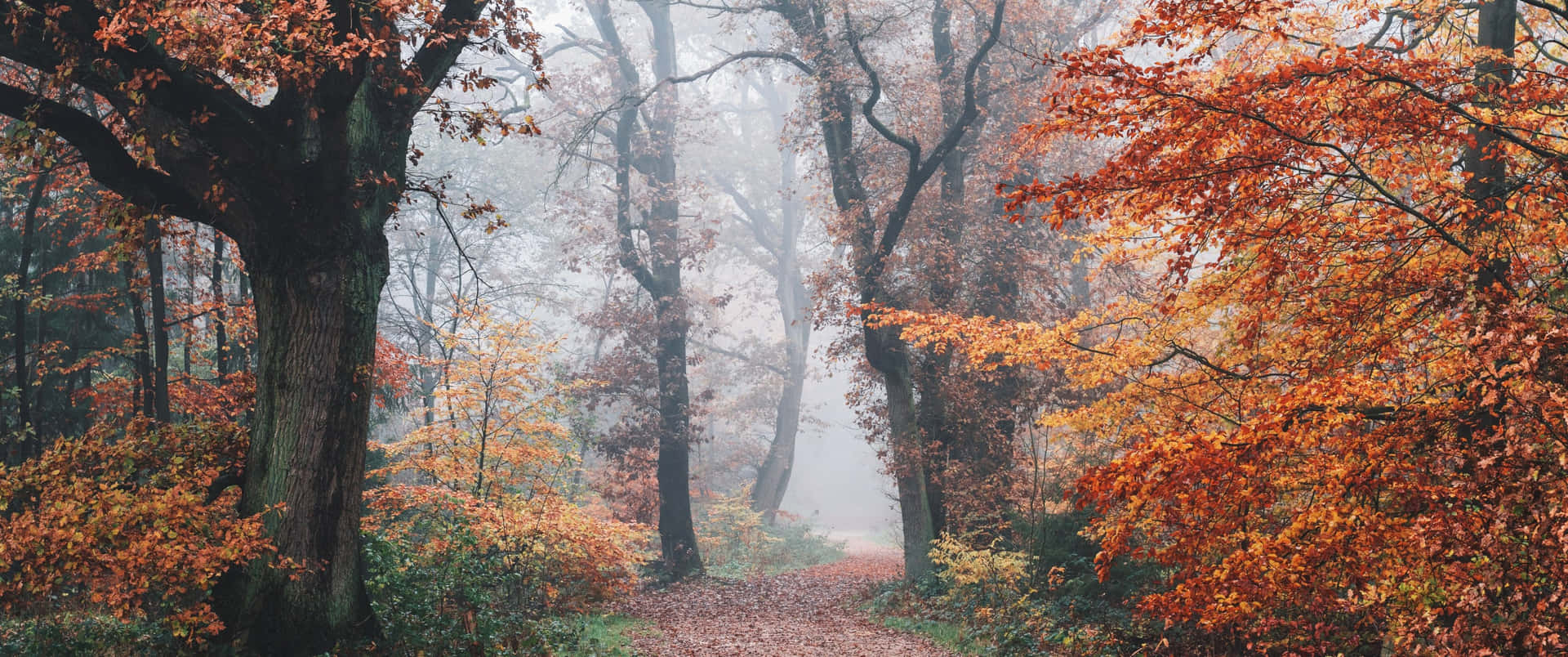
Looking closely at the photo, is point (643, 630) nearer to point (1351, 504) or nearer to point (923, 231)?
point (923, 231)

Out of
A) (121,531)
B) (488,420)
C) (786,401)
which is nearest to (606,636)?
(488,420)

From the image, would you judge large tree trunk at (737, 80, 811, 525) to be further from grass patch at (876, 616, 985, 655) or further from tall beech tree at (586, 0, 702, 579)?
grass patch at (876, 616, 985, 655)

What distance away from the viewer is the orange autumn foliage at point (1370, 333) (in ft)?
10.7

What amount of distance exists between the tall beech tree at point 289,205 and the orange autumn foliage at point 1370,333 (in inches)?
180

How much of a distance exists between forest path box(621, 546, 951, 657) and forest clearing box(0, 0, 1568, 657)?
154mm

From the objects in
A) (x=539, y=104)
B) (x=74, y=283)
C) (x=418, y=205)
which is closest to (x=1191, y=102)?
(x=74, y=283)

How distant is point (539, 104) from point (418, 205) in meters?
6.14

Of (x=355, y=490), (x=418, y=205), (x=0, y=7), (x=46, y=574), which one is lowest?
(x=46, y=574)

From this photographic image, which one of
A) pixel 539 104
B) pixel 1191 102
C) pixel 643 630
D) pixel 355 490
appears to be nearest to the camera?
pixel 1191 102

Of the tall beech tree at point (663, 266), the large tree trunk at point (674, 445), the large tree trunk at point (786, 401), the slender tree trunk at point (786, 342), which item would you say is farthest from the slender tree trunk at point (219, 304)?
the large tree trunk at point (786, 401)

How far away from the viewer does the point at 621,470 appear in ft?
56.2

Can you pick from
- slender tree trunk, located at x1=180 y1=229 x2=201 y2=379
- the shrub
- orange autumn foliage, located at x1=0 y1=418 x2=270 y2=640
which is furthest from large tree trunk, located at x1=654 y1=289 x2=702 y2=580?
orange autumn foliage, located at x1=0 y1=418 x2=270 y2=640

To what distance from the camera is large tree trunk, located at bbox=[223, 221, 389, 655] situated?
228 inches

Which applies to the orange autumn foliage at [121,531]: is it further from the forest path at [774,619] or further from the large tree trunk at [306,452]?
the forest path at [774,619]
